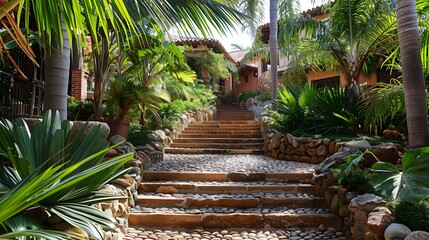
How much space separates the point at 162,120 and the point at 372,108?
5749mm

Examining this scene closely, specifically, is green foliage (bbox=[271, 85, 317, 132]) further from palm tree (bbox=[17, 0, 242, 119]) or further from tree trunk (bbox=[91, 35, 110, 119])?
palm tree (bbox=[17, 0, 242, 119])

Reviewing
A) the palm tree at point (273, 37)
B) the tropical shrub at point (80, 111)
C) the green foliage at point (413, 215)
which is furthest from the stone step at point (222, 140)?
the green foliage at point (413, 215)

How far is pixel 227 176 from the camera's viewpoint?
A: 5.80m

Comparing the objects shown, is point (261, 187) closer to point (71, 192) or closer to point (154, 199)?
point (154, 199)

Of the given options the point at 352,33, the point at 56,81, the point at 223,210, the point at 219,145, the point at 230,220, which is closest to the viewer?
the point at 56,81

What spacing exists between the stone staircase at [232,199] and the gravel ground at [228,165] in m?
0.02

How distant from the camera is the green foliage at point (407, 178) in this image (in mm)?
2581

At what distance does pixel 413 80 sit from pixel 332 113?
4.52 metres

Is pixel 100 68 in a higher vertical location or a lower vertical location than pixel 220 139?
higher

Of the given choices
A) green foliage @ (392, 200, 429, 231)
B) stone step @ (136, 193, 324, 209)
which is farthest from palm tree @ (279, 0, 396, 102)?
green foliage @ (392, 200, 429, 231)

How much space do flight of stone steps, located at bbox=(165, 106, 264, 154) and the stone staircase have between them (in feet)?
4.32

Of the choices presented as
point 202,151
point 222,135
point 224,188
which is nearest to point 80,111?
point 202,151

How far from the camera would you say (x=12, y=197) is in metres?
0.99

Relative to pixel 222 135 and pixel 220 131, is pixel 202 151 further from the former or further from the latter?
pixel 220 131
